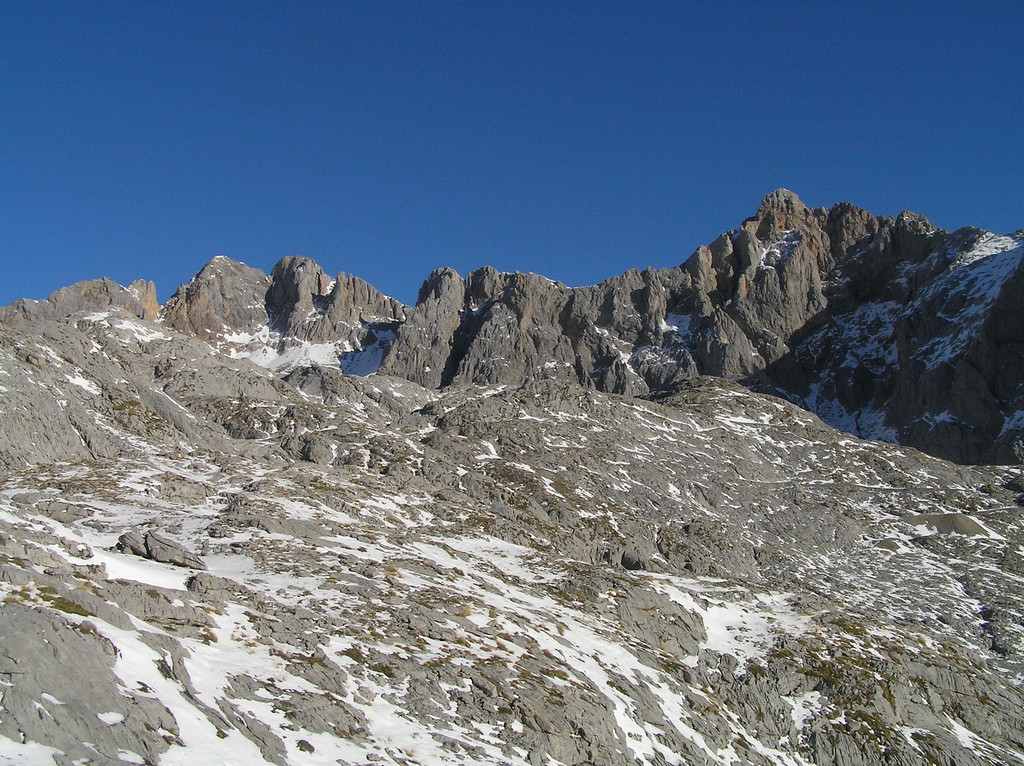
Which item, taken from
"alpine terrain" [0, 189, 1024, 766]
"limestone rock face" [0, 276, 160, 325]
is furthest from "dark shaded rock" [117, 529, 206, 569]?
"limestone rock face" [0, 276, 160, 325]

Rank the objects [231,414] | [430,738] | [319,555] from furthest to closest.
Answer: [231,414], [319,555], [430,738]

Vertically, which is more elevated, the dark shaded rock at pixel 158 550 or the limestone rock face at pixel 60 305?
the limestone rock face at pixel 60 305

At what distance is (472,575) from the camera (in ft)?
150

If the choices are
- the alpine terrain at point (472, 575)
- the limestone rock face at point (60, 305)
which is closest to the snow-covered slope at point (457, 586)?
the alpine terrain at point (472, 575)

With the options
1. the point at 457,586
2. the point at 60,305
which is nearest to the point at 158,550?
the point at 457,586

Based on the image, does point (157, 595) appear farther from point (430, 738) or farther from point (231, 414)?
point (231, 414)

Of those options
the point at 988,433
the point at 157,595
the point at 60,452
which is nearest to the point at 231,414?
the point at 60,452

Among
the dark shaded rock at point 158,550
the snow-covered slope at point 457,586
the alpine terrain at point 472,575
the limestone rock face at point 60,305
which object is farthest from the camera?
the limestone rock face at point 60,305

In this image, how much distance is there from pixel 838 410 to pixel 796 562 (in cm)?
11369

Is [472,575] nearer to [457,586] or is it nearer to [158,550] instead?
[457,586]

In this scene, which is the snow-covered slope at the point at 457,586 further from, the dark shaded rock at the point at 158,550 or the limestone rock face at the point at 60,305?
the limestone rock face at the point at 60,305

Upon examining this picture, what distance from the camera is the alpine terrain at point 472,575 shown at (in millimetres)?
23266

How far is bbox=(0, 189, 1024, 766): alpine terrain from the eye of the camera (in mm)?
23266

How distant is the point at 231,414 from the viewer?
292 ft
